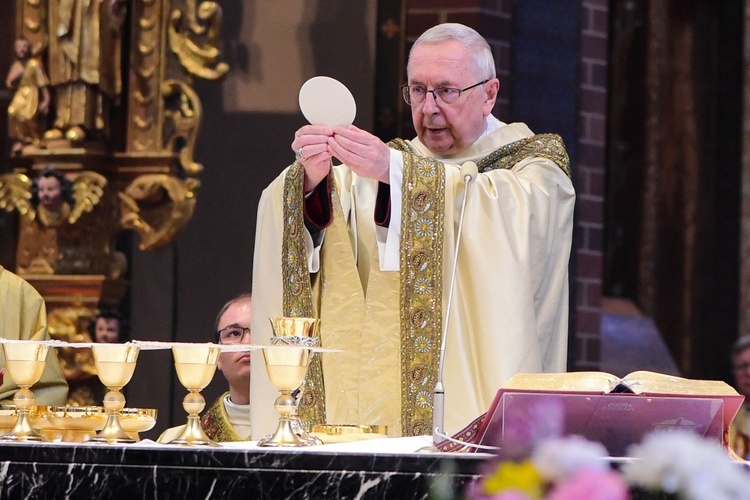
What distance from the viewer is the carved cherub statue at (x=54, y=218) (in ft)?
18.7

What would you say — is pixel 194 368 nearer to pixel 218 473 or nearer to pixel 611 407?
pixel 218 473

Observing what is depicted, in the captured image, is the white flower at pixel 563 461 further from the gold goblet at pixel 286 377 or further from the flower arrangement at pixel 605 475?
the gold goblet at pixel 286 377

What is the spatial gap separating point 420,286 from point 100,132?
9.09ft

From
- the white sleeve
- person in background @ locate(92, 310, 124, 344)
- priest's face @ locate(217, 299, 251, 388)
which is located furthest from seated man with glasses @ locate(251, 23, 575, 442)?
person in background @ locate(92, 310, 124, 344)

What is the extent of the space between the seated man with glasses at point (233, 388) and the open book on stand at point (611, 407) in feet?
6.40

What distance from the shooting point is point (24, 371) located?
2.46m

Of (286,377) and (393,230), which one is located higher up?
(393,230)

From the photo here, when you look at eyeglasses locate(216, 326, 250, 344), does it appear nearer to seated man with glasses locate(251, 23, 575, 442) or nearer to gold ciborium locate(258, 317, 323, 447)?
seated man with glasses locate(251, 23, 575, 442)

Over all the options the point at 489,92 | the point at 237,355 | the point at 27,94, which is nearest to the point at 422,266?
the point at 489,92

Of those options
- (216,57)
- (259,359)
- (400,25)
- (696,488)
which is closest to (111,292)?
(216,57)

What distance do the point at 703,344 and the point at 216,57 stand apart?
345cm

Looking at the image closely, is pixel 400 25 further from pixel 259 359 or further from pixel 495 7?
pixel 259 359

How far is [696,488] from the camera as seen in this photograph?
1058 mm

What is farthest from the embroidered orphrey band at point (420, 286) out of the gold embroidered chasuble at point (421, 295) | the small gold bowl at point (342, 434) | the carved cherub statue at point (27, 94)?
the carved cherub statue at point (27, 94)
